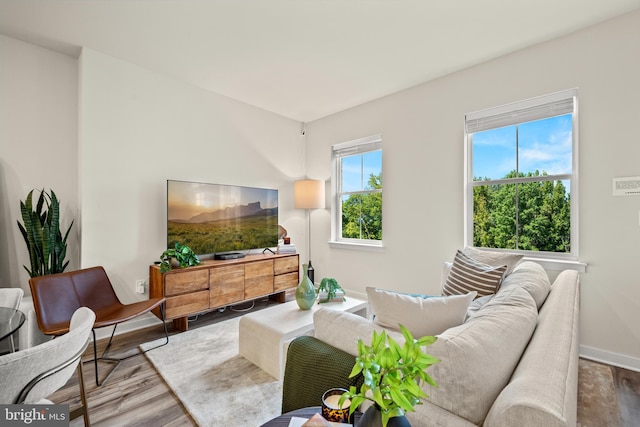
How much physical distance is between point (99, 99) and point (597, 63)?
4.31 metres

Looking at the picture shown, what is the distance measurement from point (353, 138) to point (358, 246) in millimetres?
1473

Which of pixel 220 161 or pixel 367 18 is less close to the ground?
pixel 367 18

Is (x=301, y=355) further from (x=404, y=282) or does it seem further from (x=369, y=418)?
(x=404, y=282)

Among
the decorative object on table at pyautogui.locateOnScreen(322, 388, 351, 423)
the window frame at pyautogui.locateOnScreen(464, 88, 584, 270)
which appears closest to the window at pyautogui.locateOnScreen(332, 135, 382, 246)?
the window frame at pyautogui.locateOnScreen(464, 88, 584, 270)

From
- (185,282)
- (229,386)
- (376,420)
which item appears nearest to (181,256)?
(185,282)

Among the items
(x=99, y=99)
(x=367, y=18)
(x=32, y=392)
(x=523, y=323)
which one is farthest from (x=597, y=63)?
(x=99, y=99)

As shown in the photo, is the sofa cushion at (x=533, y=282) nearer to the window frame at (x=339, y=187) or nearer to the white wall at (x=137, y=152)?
the window frame at (x=339, y=187)

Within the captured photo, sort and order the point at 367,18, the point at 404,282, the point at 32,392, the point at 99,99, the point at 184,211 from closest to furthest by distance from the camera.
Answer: the point at 32,392 < the point at 367,18 < the point at 99,99 < the point at 184,211 < the point at 404,282

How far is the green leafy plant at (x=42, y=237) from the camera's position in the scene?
7.86ft

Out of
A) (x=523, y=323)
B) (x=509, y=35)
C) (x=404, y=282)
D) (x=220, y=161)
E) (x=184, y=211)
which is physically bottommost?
(x=404, y=282)

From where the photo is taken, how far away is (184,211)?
3199 mm

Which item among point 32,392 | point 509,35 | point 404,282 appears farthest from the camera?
point 404,282

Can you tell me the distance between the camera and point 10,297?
186cm

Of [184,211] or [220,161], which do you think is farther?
[220,161]
